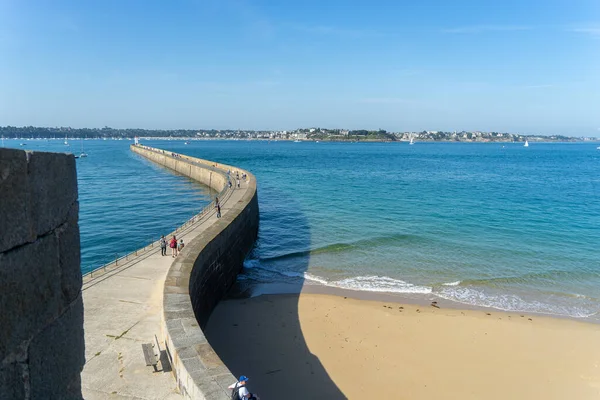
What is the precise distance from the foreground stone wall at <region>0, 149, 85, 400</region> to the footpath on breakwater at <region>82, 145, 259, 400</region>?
4.12 metres

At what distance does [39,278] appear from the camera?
5.72 feet

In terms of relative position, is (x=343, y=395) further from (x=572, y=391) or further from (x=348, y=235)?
(x=348, y=235)

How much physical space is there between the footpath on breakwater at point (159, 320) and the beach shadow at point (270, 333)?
0.86 meters

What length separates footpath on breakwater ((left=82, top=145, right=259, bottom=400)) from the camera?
6562 mm

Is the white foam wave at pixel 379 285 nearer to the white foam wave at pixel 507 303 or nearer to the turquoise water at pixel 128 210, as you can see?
the white foam wave at pixel 507 303

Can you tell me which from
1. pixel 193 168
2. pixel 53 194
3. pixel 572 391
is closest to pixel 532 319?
pixel 572 391

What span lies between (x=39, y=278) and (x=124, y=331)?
7614 millimetres

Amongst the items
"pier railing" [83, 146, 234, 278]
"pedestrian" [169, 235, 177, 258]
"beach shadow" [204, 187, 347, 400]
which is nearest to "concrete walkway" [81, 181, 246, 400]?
"pier railing" [83, 146, 234, 278]

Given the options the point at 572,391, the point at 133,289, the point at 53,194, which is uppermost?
the point at 53,194

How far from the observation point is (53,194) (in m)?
1.84

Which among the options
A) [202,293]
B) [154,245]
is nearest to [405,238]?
[154,245]

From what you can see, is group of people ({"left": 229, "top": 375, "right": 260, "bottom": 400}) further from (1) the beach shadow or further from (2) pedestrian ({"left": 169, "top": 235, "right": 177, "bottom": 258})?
(2) pedestrian ({"left": 169, "top": 235, "right": 177, "bottom": 258})

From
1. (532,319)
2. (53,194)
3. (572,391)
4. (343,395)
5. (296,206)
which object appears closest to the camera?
(53,194)

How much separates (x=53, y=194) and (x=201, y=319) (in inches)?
428
